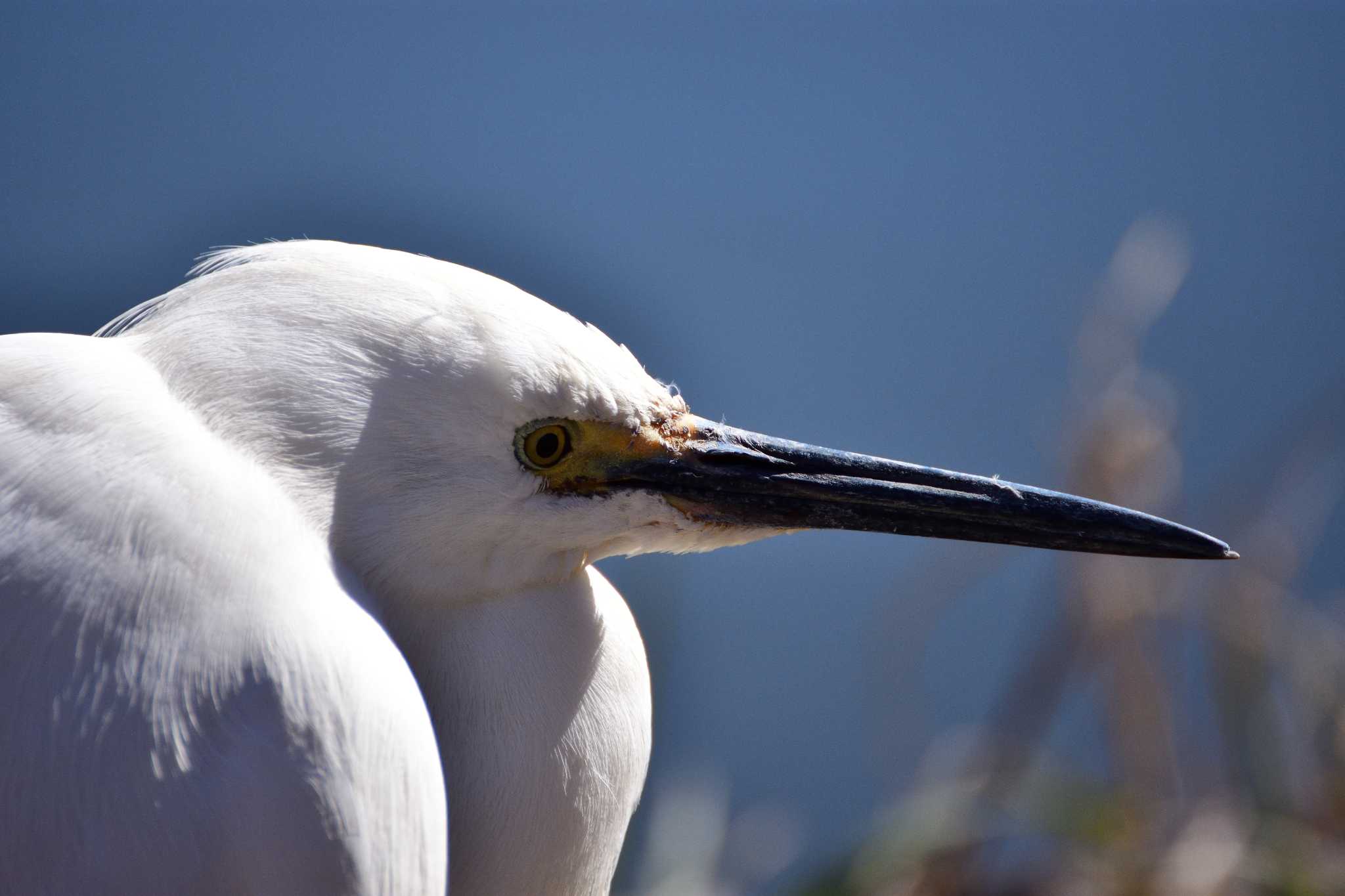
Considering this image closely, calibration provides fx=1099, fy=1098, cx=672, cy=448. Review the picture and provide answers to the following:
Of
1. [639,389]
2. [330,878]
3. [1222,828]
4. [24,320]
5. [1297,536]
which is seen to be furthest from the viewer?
[1297,536]

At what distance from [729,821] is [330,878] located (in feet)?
6.13

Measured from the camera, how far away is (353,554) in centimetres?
59

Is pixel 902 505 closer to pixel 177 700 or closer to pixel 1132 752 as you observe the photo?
pixel 177 700

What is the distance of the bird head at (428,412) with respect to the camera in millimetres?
573

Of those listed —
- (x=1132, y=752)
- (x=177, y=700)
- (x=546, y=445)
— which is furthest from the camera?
(x=1132, y=752)

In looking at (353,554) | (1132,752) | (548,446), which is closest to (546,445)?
(548,446)

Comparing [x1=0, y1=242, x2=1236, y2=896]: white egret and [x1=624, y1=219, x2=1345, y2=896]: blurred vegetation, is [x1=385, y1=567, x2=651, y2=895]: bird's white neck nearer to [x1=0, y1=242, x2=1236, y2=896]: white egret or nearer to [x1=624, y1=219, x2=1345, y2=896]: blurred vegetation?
[x1=0, y1=242, x2=1236, y2=896]: white egret

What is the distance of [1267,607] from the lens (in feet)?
5.83

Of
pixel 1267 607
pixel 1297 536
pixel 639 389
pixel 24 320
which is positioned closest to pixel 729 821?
→ pixel 1267 607

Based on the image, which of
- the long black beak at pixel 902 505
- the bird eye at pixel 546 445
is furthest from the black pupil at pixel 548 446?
the long black beak at pixel 902 505

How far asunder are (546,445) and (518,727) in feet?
0.53

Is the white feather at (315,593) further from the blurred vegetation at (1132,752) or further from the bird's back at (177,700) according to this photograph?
the blurred vegetation at (1132,752)

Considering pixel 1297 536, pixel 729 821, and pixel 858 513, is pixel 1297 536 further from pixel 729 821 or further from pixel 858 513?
pixel 858 513

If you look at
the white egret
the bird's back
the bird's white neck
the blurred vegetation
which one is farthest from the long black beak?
the blurred vegetation
